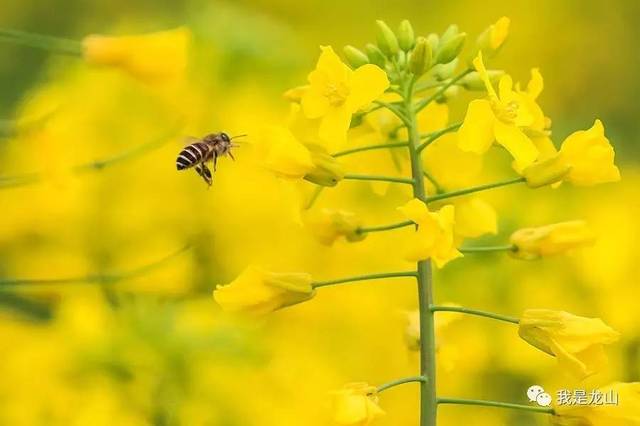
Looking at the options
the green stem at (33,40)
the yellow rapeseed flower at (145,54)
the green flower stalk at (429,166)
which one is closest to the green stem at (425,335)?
the green flower stalk at (429,166)

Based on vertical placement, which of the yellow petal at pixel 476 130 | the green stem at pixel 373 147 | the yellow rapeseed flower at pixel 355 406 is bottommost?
the yellow rapeseed flower at pixel 355 406

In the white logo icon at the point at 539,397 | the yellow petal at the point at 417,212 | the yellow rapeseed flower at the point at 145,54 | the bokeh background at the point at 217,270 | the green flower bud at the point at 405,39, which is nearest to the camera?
the yellow petal at the point at 417,212

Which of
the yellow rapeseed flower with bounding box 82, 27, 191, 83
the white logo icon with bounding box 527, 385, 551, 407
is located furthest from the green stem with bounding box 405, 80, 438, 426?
the yellow rapeseed flower with bounding box 82, 27, 191, 83

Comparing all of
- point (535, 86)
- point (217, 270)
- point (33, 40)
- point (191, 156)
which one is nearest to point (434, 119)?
point (535, 86)

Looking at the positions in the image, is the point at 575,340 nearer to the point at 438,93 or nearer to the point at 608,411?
the point at 608,411

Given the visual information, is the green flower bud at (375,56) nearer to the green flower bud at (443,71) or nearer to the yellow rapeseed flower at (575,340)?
the green flower bud at (443,71)
